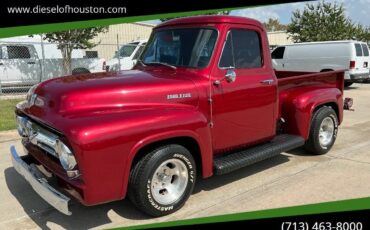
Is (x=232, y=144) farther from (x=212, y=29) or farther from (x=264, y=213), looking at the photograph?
(x=212, y=29)

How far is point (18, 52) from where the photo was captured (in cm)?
1495

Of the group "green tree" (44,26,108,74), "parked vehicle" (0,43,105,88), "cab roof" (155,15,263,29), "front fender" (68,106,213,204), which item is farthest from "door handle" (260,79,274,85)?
"green tree" (44,26,108,74)

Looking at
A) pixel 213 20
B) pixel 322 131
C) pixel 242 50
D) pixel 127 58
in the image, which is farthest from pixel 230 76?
pixel 127 58

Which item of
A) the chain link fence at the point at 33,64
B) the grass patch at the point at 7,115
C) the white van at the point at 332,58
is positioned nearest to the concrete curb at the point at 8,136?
the grass patch at the point at 7,115

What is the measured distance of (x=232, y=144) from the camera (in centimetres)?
497

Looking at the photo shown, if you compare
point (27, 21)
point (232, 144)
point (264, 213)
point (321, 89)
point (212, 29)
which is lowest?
point (264, 213)

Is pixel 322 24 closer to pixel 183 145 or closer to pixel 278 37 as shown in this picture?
pixel 278 37

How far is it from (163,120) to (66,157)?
3.26ft

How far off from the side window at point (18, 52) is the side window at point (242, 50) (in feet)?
39.5

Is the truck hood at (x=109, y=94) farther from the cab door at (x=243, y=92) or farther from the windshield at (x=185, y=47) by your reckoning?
the cab door at (x=243, y=92)

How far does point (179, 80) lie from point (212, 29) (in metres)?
0.83

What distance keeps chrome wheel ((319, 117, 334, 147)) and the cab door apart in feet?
4.59

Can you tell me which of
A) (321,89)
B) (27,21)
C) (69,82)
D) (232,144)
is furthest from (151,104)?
(27,21)

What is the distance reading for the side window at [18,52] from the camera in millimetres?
14836
